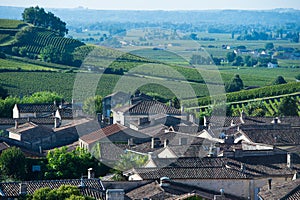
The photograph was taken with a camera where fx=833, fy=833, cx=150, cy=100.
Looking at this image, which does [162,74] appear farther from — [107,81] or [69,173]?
[69,173]

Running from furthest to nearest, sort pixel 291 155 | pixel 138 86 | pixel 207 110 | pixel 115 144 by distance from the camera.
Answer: pixel 138 86
pixel 207 110
pixel 115 144
pixel 291 155

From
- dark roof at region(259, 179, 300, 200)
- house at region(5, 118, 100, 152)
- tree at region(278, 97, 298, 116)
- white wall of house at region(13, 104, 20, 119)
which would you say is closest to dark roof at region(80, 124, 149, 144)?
house at region(5, 118, 100, 152)

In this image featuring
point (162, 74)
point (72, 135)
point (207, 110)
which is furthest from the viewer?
point (162, 74)

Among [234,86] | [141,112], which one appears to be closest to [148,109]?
[141,112]

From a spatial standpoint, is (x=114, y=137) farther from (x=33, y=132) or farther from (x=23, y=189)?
(x=23, y=189)

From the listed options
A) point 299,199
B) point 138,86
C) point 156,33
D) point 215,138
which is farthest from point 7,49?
point 299,199

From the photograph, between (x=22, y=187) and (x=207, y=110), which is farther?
(x=207, y=110)
